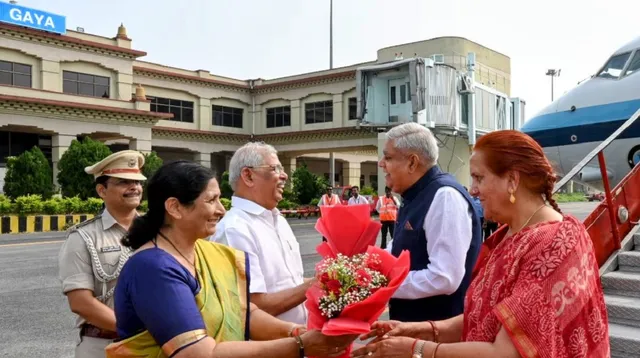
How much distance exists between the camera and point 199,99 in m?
37.3

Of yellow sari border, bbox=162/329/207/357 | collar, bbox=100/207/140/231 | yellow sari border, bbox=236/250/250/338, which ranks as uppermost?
collar, bbox=100/207/140/231

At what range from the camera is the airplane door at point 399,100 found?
20.3 meters

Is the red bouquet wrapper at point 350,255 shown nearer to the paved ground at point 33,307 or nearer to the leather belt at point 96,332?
the leather belt at point 96,332

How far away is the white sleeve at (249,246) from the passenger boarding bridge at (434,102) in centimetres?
1621

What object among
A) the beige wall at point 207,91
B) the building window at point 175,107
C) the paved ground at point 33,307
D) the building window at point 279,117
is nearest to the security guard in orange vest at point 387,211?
the paved ground at point 33,307

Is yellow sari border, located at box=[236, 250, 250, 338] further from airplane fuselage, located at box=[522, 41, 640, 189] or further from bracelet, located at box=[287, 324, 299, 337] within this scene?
airplane fuselage, located at box=[522, 41, 640, 189]

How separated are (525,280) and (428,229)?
1.16 meters

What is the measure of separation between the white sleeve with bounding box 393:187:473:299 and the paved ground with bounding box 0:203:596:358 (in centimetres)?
388

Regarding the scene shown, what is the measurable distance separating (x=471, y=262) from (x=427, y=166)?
57cm

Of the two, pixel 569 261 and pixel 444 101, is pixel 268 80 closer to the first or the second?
pixel 444 101

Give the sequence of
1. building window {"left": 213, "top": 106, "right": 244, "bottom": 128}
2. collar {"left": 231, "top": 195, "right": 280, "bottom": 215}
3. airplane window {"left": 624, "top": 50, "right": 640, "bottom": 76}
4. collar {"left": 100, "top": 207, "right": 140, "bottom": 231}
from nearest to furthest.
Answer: collar {"left": 231, "top": 195, "right": 280, "bottom": 215} → collar {"left": 100, "top": 207, "right": 140, "bottom": 231} → airplane window {"left": 624, "top": 50, "right": 640, "bottom": 76} → building window {"left": 213, "top": 106, "right": 244, "bottom": 128}

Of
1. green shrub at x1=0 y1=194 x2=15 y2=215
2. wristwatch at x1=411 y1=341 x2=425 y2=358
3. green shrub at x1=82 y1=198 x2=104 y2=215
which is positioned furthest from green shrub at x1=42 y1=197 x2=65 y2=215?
wristwatch at x1=411 y1=341 x2=425 y2=358

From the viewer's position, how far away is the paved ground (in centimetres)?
547

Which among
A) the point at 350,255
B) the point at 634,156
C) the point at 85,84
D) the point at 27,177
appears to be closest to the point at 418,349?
the point at 350,255
